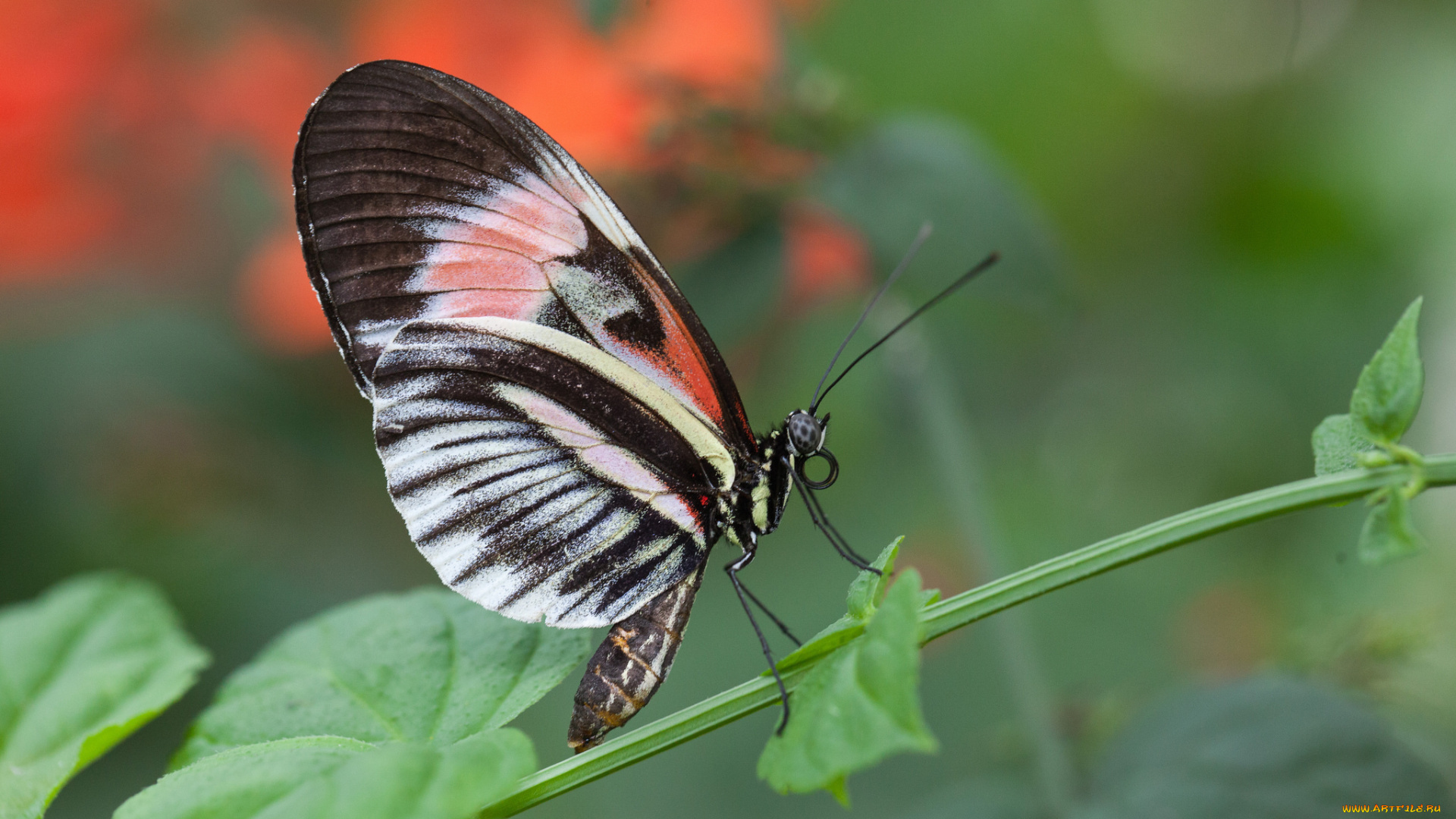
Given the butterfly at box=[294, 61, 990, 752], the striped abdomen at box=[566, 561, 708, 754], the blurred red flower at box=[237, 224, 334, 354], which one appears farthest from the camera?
the blurred red flower at box=[237, 224, 334, 354]

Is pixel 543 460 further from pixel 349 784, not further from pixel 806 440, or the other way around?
pixel 349 784

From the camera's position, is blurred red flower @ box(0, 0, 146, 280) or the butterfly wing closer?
the butterfly wing

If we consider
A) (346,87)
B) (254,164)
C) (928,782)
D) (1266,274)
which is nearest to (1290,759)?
(928,782)

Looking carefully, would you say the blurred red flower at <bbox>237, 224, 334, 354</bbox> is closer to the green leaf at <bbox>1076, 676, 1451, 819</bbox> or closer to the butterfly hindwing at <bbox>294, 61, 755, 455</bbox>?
the butterfly hindwing at <bbox>294, 61, 755, 455</bbox>

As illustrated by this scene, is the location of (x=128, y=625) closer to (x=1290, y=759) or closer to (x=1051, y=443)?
(x=1290, y=759)

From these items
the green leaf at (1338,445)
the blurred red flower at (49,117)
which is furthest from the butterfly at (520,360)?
the blurred red flower at (49,117)

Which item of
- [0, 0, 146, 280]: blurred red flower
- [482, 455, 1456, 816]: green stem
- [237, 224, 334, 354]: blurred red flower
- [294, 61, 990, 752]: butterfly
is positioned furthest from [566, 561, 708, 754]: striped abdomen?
[0, 0, 146, 280]: blurred red flower
